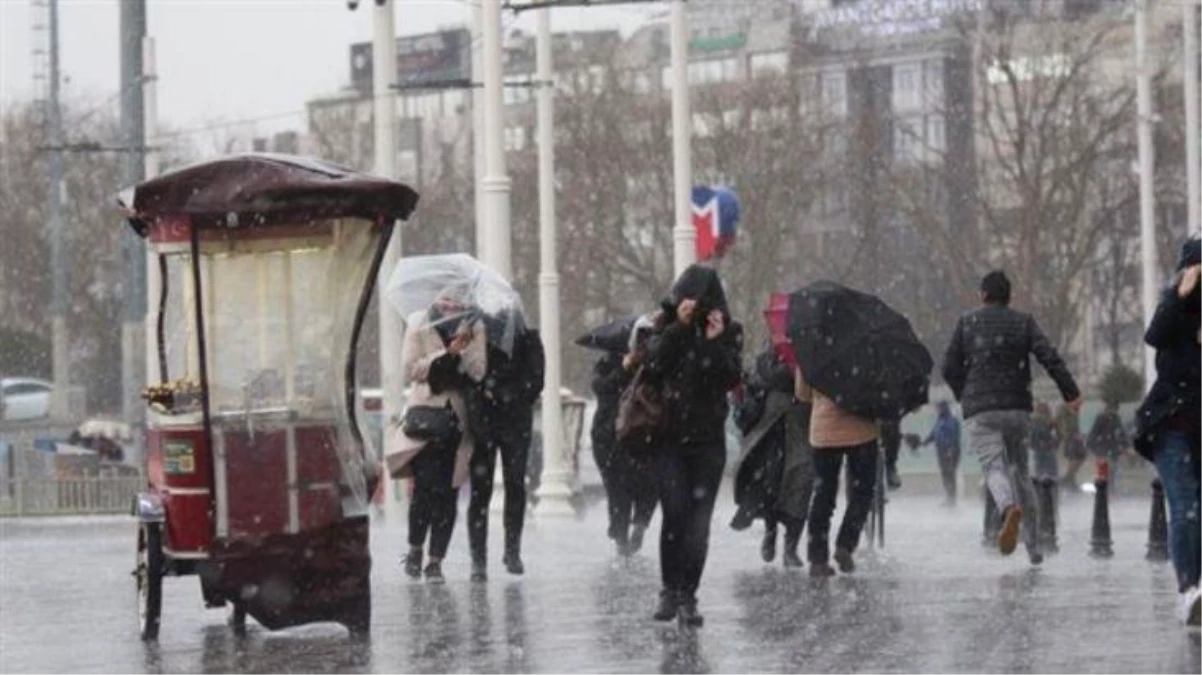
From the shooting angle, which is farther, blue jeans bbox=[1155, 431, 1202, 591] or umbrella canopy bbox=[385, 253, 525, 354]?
umbrella canopy bbox=[385, 253, 525, 354]

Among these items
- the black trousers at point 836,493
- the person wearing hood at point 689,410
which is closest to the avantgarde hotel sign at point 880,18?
the black trousers at point 836,493

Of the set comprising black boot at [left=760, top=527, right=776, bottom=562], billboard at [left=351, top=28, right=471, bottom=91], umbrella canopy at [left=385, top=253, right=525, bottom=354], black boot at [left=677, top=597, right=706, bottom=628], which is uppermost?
billboard at [left=351, top=28, right=471, bottom=91]

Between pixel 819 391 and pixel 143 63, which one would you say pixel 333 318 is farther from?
pixel 143 63

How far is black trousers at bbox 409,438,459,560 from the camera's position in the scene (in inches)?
845

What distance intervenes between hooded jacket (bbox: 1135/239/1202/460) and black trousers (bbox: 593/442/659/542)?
9023mm

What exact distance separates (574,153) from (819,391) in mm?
71815

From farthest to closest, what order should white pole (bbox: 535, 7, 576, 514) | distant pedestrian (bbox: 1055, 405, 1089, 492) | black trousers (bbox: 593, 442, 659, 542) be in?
1. distant pedestrian (bbox: 1055, 405, 1089, 492)
2. white pole (bbox: 535, 7, 576, 514)
3. black trousers (bbox: 593, 442, 659, 542)

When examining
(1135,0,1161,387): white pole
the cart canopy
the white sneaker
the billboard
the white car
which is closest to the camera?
the white sneaker

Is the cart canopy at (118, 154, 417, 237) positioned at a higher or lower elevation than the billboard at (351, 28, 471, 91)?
lower

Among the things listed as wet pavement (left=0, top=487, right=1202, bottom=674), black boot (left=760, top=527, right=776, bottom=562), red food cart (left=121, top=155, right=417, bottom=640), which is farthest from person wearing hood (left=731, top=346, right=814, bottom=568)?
red food cart (left=121, top=155, right=417, bottom=640)

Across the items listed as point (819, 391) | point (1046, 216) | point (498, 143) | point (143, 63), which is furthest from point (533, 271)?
point (819, 391)

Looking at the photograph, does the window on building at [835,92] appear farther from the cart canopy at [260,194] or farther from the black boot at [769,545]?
the cart canopy at [260,194]

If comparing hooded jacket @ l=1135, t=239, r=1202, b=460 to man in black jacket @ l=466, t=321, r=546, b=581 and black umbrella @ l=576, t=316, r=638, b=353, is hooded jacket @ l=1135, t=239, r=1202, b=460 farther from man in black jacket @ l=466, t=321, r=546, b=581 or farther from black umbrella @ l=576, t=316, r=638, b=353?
black umbrella @ l=576, t=316, r=638, b=353

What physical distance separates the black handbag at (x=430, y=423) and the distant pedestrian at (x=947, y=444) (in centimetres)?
3160
